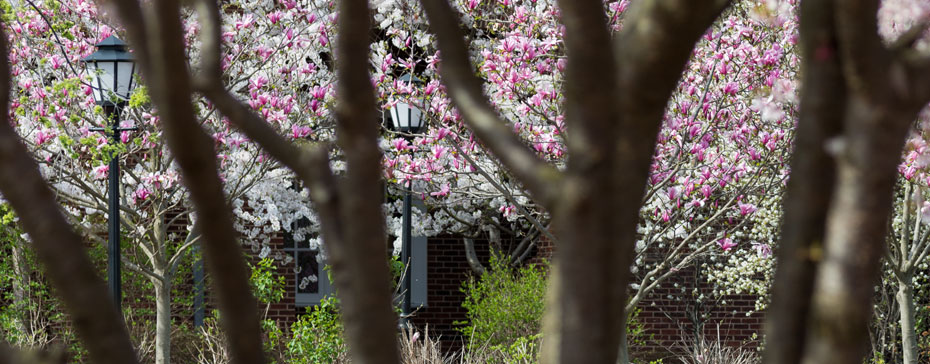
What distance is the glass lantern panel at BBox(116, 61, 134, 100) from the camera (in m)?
7.77

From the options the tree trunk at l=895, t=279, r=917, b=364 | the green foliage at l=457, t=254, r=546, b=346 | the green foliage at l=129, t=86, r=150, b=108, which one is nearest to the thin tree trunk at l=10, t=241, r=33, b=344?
the green foliage at l=129, t=86, r=150, b=108

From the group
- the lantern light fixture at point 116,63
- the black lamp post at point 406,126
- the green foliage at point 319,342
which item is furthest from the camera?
the black lamp post at point 406,126

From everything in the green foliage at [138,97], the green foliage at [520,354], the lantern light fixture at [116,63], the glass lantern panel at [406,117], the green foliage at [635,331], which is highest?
the lantern light fixture at [116,63]

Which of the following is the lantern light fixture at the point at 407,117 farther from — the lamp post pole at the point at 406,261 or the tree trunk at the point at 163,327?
the tree trunk at the point at 163,327

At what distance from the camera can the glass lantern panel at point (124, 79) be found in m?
7.77

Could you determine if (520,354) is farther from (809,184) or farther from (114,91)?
(809,184)

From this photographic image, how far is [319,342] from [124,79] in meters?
2.72

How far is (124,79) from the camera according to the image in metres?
7.82

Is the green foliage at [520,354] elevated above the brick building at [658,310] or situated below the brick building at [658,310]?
below

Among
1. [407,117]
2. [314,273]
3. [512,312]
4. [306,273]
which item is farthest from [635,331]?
[306,273]

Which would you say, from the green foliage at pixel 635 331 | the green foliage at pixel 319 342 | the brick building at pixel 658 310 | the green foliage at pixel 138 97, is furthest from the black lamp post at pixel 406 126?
the brick building at pixel 658 310

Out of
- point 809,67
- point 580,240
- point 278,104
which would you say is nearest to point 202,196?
point 580,240

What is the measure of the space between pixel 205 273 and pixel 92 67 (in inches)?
135

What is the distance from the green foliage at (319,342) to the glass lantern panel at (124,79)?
7.96ft
